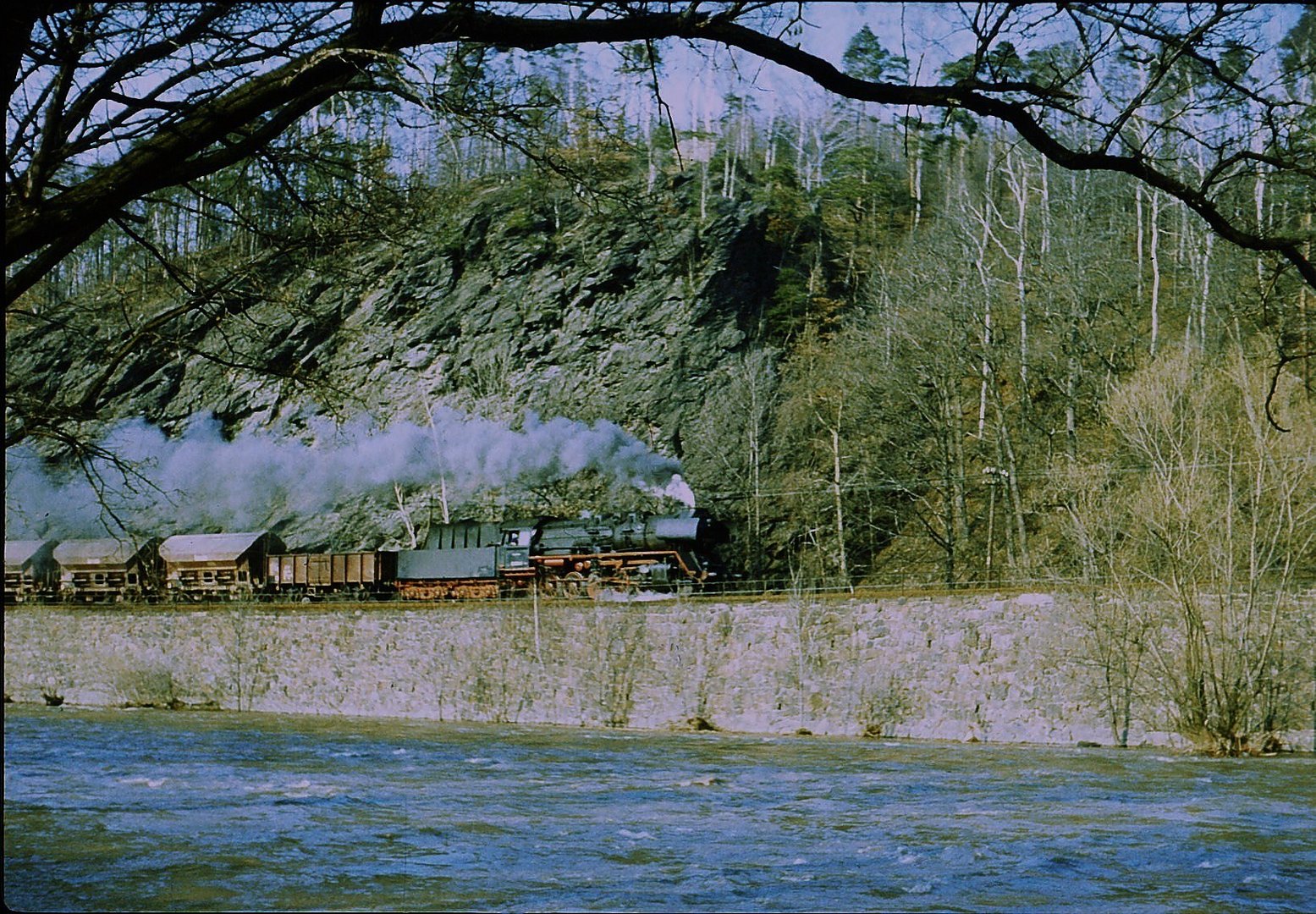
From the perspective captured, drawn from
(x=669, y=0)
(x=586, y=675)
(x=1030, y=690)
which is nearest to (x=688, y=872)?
(x=669, y=0)

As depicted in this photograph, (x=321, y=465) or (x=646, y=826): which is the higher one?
(x=321, y=465)

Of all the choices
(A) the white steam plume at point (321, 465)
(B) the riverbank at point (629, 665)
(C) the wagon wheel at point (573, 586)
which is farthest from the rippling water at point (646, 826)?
(A) the white steam plume at point (321, 465)

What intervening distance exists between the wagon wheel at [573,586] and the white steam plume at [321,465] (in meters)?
7.98

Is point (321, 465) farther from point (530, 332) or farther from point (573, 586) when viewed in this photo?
point (573, 586)

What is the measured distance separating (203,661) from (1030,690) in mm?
18182

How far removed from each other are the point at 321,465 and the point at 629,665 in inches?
876

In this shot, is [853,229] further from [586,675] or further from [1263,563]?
[1263,563]

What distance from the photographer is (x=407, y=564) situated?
1197 inches

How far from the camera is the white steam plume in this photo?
36.9 meters

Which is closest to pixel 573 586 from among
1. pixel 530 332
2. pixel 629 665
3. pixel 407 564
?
pixel 629 665

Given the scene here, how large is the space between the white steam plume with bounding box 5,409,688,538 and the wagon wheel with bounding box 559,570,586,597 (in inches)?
314

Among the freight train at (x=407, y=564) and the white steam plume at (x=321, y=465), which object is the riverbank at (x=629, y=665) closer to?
the freight train at (x=407, y=564)

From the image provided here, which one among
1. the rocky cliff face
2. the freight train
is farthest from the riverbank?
the rocky cliff face

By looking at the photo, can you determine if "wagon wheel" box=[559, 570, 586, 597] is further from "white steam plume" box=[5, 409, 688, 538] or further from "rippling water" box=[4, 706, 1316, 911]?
"white steam plume" box=[5, 409, 688, 538]
